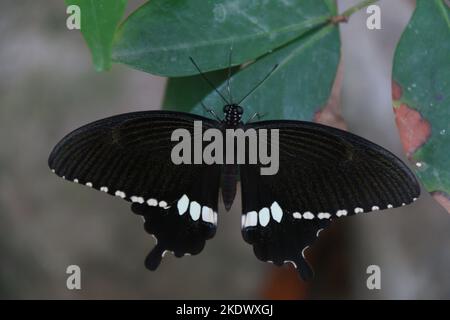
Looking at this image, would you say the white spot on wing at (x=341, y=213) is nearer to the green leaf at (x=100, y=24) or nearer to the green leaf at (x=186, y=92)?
the green leaf at (x=186, y=92)

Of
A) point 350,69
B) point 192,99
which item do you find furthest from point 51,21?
point 192,99

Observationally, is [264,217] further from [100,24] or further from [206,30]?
[100,24]

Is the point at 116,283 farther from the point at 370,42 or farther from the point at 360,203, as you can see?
the point at 360,203

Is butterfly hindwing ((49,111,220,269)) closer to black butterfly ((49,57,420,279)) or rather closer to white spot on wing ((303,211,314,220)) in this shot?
black butterfly ((49,57,420,279))

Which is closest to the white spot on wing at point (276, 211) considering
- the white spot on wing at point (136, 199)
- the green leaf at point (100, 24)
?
the white spot on wing at point (136, 199)

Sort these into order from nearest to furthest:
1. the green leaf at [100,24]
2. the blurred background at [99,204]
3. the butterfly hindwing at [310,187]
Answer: the green leaf at [100,24] → the butterfly hindwing at [310,187] → the blurred background at [99,204]

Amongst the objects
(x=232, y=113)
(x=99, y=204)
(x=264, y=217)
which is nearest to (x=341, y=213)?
(x=264, y=217)
